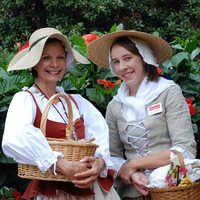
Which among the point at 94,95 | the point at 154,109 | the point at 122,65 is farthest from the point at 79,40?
the point at 154,109

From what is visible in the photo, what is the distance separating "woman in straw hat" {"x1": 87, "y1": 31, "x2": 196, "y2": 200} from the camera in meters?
2.29

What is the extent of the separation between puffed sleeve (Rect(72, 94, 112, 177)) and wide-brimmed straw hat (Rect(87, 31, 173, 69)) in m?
0.44

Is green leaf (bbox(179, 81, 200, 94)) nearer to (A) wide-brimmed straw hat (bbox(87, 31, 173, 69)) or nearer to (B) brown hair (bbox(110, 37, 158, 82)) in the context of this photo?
(A) wide-brimmed straw hat (bbox(87, 31, 173, 69))

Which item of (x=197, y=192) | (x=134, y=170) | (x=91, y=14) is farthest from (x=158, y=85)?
(x=91, y=14)

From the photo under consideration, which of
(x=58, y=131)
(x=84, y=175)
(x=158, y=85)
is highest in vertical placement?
(x=158, y=85)

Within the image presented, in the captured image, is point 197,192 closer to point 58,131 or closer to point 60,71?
point 58,131

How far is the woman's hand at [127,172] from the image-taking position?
92.5 inches

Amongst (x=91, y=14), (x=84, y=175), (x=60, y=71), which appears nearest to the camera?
(x=84, y=175)

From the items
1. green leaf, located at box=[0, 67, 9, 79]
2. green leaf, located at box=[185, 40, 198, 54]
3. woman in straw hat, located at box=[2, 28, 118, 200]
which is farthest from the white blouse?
green leaf, located at box=[185, 40, 198, 54]

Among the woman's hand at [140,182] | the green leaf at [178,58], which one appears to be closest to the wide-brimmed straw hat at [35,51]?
the woman's hand at [140,182]

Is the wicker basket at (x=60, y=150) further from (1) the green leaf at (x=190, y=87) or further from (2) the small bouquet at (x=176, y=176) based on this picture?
(1) the green leaf at (x=190, y=87)

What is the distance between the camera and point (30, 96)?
2148 millimetres

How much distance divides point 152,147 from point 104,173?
36 centimetres

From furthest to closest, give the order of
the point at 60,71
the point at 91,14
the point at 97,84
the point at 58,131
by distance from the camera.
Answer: the point at 91,14
the point at 97,84
the point at 60,71
the point at 58,131
